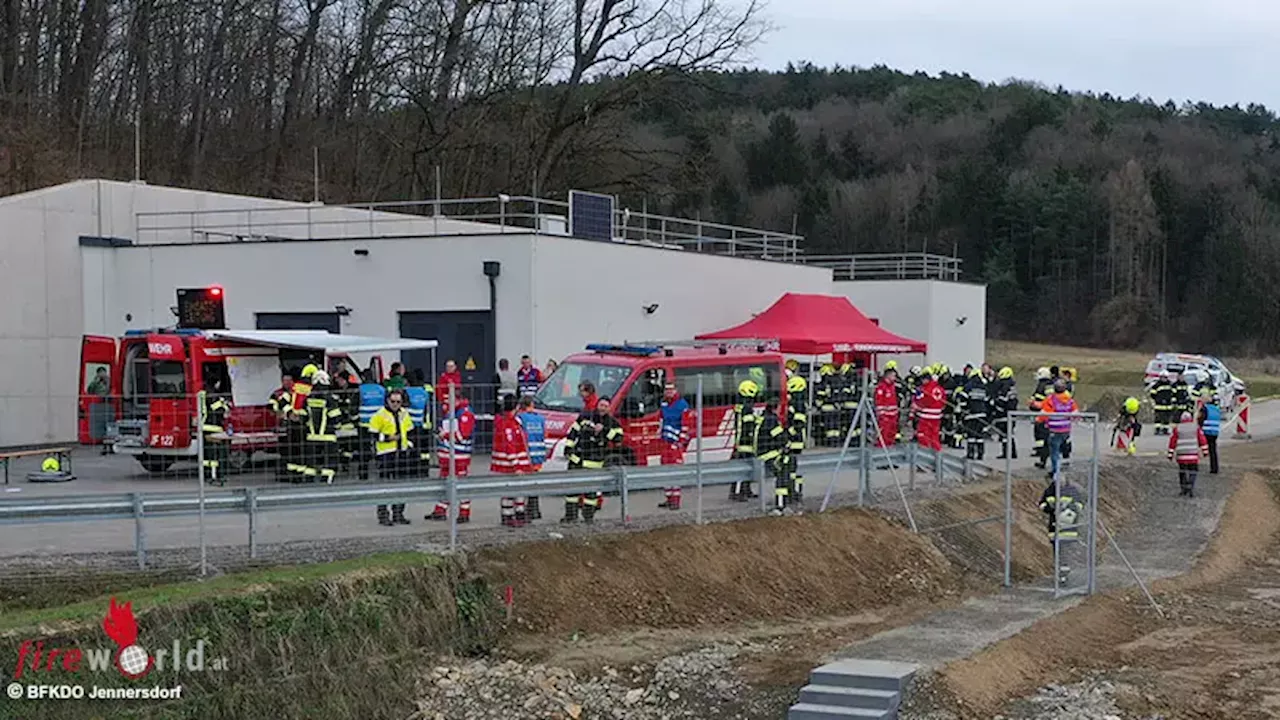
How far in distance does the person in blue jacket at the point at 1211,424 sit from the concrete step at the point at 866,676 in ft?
55.6

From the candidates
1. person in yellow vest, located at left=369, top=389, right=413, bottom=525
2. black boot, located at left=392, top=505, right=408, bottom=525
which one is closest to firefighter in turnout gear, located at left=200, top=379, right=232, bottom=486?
person in yellow vest, located at left=369, top=389, right=413, bottom=525

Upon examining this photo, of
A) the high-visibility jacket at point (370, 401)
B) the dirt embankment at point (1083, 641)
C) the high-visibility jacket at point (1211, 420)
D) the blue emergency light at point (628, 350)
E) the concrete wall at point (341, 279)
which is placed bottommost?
the dirt embankment at point (1083, 641)

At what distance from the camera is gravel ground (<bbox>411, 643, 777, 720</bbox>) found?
38.6 ft

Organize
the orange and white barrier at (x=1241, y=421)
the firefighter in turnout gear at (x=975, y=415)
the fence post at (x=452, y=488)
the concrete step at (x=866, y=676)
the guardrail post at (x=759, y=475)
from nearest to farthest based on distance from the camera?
1. the concrete step at (x=866, y=676)
2. the fence post at (x=452, y=488)
3. the guardrail post at (x=759, y=475)
4. the firefighter in turnout gear at (x=975, y=415)
5. the orange and white barrier at (x=1241, y=421)

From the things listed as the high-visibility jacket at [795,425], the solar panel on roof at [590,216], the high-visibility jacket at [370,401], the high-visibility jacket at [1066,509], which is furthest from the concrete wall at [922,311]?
the high-visibility jacket at [370,401]

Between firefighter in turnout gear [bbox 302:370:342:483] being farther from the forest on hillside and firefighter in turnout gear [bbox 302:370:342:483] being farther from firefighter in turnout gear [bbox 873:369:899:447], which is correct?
the forest on hillside

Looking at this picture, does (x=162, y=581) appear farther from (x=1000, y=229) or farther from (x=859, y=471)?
(x=1000, y=229)

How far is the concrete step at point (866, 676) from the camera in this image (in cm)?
1148

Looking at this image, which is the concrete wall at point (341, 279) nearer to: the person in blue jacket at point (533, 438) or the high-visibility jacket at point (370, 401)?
the high-visibility jacket at point (370, 401)

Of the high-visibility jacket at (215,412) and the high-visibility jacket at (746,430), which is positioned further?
the high-visibility jacket at (215,412)

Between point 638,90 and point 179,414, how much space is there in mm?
30241

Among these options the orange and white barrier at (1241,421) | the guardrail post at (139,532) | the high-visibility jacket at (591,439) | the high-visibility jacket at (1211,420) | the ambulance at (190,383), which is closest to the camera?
the guardrail post at (139,532)

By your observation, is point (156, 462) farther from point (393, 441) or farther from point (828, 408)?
point (828, 408)

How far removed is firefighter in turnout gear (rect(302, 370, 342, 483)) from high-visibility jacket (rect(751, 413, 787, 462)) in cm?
535
